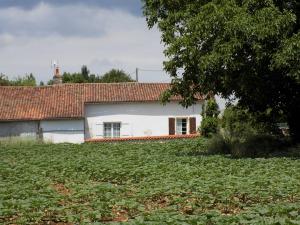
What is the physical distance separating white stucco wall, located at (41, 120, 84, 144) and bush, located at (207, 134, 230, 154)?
18.2 meters

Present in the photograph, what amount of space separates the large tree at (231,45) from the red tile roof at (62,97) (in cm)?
2066

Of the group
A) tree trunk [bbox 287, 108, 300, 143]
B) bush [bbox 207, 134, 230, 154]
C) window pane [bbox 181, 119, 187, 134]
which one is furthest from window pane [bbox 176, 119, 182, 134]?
tree trunk [bbox 287, 108, 300, 143]

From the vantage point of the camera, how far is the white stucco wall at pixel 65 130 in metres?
41.1

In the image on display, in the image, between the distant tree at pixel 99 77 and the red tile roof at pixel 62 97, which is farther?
the distant tree at pixel 99 77

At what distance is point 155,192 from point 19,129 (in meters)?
30.8

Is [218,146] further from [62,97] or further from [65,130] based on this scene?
[62,97]

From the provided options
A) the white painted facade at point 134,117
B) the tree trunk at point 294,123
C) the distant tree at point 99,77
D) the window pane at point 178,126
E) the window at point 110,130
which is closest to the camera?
the tree trunk at point 294,123

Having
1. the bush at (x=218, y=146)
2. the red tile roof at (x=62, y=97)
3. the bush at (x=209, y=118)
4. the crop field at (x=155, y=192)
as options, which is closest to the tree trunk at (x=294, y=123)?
the bush at (x=218, y=146)

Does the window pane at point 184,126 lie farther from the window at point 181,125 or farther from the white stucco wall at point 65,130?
the white stucco wall at point 65,130

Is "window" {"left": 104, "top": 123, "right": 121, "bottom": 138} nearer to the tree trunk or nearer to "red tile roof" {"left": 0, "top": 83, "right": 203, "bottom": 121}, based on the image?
"red tile roof" {"left": 0, "top": 83, "right": 203, "bottom": 121}

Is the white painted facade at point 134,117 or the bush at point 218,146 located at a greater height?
the white painted facade at point 134,117

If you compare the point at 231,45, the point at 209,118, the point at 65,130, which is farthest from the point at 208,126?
the point at 231,45

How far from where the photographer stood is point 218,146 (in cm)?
2434

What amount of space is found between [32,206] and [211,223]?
12.3ft
